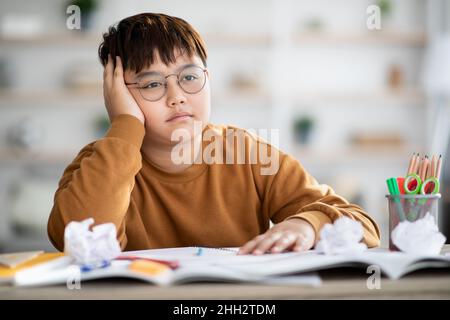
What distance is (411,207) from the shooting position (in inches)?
27.0

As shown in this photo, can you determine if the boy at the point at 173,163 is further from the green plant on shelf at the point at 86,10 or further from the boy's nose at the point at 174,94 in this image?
the green plant on shelf at the point at 86,10

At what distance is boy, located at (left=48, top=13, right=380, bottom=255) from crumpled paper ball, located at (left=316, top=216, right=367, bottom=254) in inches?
8.8

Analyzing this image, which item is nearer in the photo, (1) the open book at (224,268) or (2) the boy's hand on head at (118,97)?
(1) the open book at (224,268)

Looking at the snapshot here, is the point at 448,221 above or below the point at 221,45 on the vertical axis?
below

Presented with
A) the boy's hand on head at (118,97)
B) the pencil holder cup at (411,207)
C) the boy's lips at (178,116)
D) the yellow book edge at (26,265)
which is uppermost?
the boy's hand on head at (118,97)

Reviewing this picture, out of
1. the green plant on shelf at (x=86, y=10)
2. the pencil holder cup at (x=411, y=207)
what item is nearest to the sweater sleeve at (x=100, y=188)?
the pencil holder cup at (x=411, y=207)

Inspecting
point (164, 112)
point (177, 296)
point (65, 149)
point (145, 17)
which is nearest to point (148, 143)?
point (164, 112)

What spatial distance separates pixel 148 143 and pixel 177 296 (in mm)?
585

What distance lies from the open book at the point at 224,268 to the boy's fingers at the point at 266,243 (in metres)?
0.05

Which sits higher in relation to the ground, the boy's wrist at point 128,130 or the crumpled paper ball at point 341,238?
the boy's wrist at point 128,130

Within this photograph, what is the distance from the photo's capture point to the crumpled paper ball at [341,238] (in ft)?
2.06

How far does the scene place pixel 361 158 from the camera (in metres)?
3.80

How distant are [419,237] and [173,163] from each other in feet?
1.80
